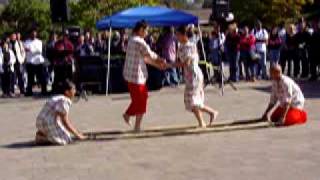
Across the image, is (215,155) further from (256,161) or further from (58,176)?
(58,176)

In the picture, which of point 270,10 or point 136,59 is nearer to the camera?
point 136,59

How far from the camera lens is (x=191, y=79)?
13641 mm

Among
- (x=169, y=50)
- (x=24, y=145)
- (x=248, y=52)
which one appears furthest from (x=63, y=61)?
(x=24, y=145)

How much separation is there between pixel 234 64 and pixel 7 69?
6.95 metres

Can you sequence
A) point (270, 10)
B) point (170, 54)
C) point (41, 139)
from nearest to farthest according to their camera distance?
1. point (41, 139)
2. point (170, 54)
3. point (270, 10)

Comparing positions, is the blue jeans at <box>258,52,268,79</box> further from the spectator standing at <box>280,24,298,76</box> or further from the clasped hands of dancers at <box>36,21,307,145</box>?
the clasped hands of dancers at <box>36,21,307,145</box>

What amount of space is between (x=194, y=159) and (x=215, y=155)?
0.40 metres

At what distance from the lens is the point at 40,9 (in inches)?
1929

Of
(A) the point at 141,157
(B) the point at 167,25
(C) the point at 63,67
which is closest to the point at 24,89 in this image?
(C) the point at 63,67

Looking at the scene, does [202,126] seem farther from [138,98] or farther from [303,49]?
[303,49]

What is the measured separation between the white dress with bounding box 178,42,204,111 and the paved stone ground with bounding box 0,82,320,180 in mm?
748

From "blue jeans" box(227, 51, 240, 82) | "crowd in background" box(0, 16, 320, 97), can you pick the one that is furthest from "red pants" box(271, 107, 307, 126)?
"blue jeans" box(227, 51, 240, 82)

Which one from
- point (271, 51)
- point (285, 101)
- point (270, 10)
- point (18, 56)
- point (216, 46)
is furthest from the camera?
point (270, 10)

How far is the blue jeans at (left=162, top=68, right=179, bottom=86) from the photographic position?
2494 centimetres
